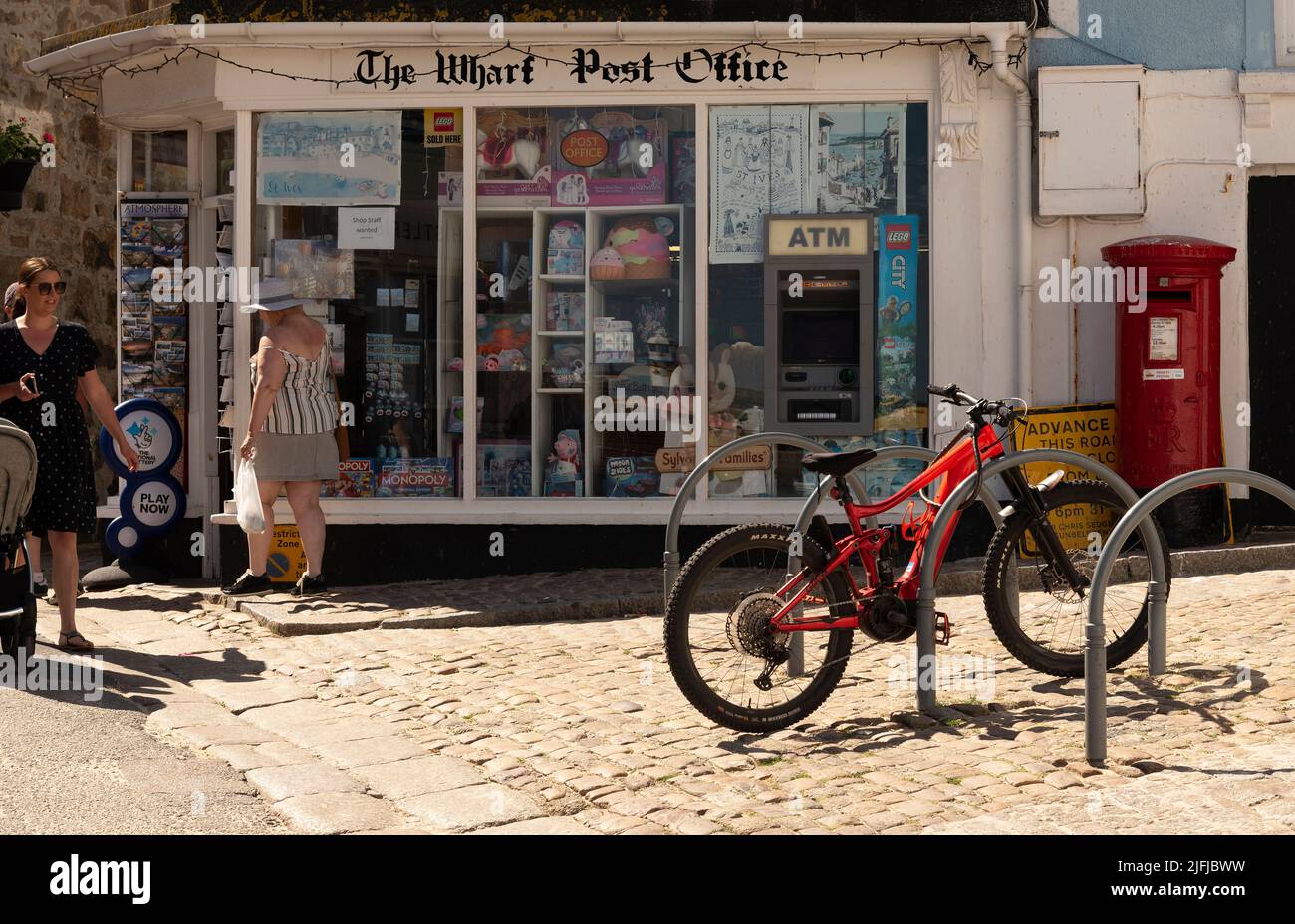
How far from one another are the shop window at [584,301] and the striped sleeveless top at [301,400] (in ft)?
3.87

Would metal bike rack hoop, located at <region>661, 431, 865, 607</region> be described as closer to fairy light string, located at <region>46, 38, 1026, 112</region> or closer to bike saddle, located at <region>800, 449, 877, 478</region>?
bike saddle, located at <region>800, 449, 877, 478</region>

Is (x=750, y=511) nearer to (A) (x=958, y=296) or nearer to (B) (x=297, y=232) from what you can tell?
Result: (A) (x=958, y=296)

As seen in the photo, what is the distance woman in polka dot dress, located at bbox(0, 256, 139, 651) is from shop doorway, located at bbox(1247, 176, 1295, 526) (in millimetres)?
7556

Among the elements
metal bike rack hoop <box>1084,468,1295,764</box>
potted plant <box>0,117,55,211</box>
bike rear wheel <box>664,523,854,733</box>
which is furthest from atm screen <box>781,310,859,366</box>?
potted plant <box>0,117,55,211</box>

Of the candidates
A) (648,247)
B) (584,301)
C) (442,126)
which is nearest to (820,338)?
(648,247)

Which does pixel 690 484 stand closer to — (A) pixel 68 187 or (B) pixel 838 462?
(B) pixel 838 462

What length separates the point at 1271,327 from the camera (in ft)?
35.7

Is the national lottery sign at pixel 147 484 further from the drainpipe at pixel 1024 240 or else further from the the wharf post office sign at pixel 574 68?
the drainpipe at pixel 1024 240

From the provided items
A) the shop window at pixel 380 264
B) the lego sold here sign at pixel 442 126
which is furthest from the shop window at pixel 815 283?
the shop window at pixel 380 264

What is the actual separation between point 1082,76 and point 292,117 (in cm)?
538

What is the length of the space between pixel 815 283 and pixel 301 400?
351 cm

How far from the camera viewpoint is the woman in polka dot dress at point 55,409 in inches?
309

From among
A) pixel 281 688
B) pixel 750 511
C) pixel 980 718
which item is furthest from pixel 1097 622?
pixel 750 511

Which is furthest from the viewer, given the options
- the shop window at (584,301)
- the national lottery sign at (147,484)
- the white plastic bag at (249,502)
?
the national lottery sign at (147,484)
